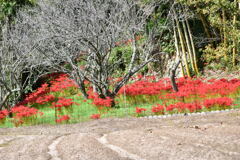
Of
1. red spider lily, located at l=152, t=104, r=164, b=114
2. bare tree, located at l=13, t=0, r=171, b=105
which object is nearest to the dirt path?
red spider lily, located at l=152, t=104, r=164, b=114

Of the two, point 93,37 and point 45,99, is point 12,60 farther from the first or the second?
point 93,37

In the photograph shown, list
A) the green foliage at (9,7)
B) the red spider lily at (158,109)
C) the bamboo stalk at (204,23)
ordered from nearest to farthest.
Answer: the red spider lily at (158,109), the bamboo stalk at (204,23), the green foliage at (9,7)

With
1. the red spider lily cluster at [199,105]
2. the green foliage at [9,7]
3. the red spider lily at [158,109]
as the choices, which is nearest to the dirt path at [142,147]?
the red spider lily cluster at [199,105]

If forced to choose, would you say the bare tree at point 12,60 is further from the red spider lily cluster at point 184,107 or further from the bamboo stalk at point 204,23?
the bamboo stalk at point 204,23

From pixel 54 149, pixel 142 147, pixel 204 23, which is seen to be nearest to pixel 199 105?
pixel 142 147

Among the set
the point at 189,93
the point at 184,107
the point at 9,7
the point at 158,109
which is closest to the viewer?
the point at 184,107

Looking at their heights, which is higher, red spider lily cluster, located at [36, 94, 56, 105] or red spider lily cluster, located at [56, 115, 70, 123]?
red spider lily cluster, located at [36, 94, 56, 105]

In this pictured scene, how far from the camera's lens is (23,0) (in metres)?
16.7

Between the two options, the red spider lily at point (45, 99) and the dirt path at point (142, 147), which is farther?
the red spider lily at point (45, 99)

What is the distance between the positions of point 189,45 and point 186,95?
637 cm

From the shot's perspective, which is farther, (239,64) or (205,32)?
(205,32)

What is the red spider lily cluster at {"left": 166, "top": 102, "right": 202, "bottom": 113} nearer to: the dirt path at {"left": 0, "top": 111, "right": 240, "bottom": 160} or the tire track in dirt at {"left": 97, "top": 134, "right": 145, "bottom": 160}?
the dirt path at {"left": 0, "top": 111, "right": 240, "bottom": 160}

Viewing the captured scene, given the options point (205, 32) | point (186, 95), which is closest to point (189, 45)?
point (205, 32)

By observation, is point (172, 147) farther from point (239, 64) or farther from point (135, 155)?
point (239, 64)
